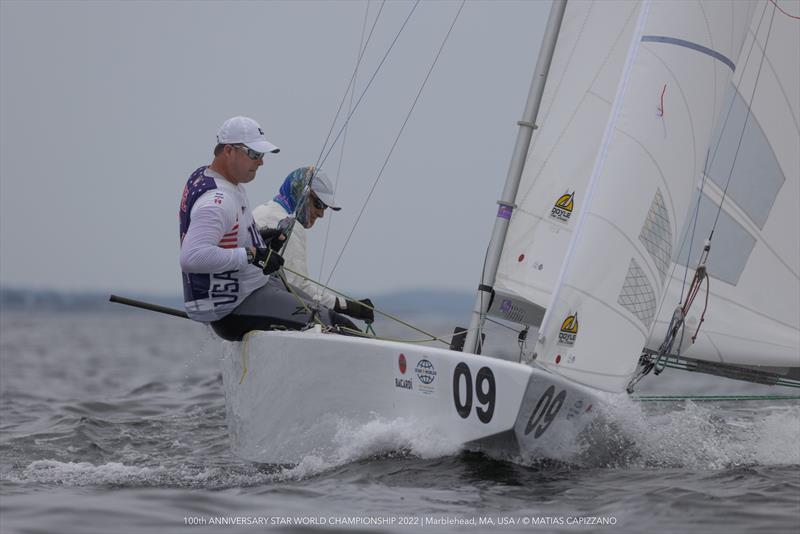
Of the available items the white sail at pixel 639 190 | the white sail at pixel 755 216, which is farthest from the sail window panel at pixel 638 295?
the white sail at pixel 755 216

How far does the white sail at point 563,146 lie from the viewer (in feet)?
17.5

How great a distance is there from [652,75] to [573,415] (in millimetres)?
1449

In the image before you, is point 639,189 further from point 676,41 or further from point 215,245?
point 215,245

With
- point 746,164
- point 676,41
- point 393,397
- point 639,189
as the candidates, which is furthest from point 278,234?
point 746,164

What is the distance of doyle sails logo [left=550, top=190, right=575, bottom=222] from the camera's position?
5359 millimetres

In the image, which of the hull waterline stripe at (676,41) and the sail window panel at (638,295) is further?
the hull waterline stripe at (676,41)

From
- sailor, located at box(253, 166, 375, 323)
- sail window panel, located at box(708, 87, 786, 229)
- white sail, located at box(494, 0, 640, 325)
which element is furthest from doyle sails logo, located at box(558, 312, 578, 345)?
sail window panel, located at box(708, 87, 786, 229)

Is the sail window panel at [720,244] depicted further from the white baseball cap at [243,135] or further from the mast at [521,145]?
the white baseball cap at [243,135]

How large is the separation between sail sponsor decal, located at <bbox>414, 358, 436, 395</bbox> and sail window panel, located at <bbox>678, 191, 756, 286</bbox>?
1.86 m

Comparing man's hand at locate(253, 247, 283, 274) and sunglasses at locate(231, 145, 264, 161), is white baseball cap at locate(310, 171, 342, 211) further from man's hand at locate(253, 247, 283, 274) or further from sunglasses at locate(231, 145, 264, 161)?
man's hand at locate(253, 247, 283, 274)

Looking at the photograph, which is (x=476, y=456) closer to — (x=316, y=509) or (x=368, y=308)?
(x=316, y=509)

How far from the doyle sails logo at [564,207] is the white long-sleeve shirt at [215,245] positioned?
1.39m

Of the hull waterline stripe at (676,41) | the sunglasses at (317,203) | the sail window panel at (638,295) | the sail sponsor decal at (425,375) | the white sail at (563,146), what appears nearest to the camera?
the sail sponsor decal at (425,375)

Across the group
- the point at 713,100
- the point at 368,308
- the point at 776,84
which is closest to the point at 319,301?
the point at 368,308
